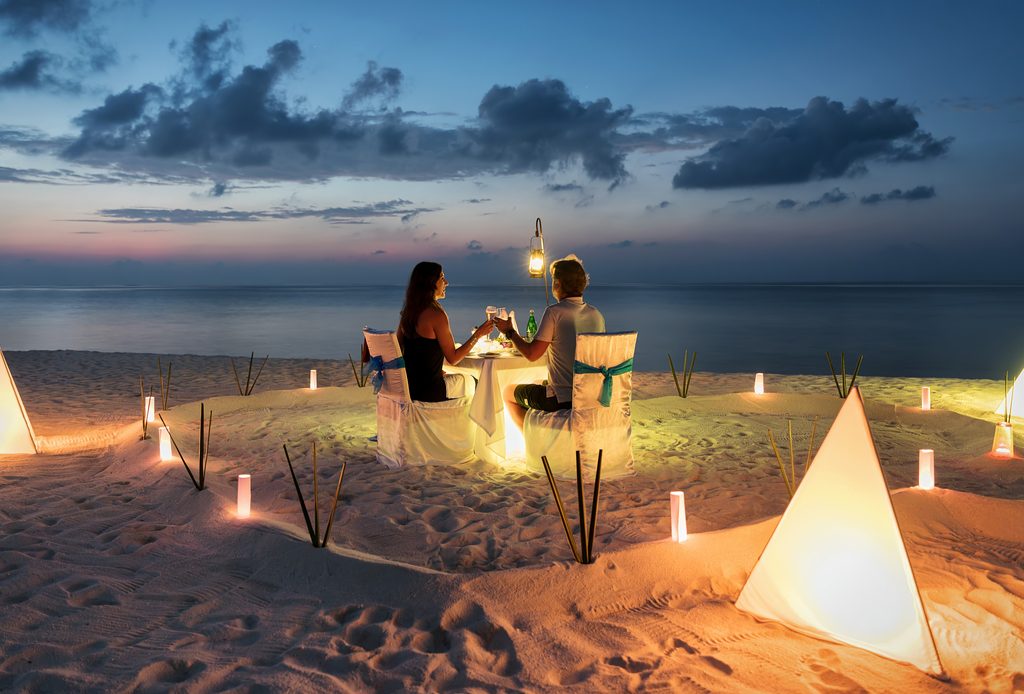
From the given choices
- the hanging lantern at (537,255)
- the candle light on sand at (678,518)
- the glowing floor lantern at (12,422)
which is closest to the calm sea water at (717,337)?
the hanging lantern at (537,255)

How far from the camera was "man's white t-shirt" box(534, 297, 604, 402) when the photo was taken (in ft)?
14.6

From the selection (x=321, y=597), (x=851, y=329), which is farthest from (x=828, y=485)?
(x=851, y=329)

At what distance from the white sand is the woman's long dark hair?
93 centimetres

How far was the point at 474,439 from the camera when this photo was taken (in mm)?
4953

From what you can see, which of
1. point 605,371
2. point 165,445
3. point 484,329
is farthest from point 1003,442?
point 165,445

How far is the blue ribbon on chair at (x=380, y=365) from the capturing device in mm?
4805

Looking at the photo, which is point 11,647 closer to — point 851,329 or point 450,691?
point 450,691

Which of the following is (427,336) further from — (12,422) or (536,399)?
(12,422)

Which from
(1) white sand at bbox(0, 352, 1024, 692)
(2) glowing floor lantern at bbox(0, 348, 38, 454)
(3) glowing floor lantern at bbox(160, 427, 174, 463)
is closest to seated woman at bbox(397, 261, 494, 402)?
(1) white sand at bbox(0, 352, 1024, 692)

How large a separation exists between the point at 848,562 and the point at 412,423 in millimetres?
2929

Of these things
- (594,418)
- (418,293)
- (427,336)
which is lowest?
(594,418)

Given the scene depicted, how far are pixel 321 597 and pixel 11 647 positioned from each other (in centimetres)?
97

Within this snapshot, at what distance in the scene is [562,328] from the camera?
176 inches

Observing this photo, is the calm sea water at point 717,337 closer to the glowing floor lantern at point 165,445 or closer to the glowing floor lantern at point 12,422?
the glowing floor lantern at point 165,445
